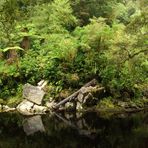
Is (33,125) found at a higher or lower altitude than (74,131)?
lower

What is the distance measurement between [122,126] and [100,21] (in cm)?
858

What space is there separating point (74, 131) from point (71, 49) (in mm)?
7839

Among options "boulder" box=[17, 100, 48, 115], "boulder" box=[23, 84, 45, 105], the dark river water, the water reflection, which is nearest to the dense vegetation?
"boulder" box=[23, 84, 45, 105]

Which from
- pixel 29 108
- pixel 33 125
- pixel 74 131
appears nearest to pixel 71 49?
pixel 29 108

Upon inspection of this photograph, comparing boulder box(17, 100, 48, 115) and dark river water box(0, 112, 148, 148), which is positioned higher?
dark river water box(0, 112, 148, 148)

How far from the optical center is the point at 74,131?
18.6 meters

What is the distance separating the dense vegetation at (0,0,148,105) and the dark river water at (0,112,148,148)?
2.91 metres

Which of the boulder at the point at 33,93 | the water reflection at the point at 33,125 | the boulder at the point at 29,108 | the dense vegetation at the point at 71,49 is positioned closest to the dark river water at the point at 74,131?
the water reflection at the point at 33,125

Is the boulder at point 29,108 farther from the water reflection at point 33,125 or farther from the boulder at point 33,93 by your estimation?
the water reflection at point 33,125

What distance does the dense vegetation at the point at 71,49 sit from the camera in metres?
23.3

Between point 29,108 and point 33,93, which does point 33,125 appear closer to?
point 29,108

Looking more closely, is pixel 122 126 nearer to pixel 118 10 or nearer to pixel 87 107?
pixel 87 107

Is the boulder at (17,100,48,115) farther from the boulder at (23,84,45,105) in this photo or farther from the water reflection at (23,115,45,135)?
the water reflection at (23,115,45,135)

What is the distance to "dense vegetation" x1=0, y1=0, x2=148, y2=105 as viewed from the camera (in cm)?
2327
